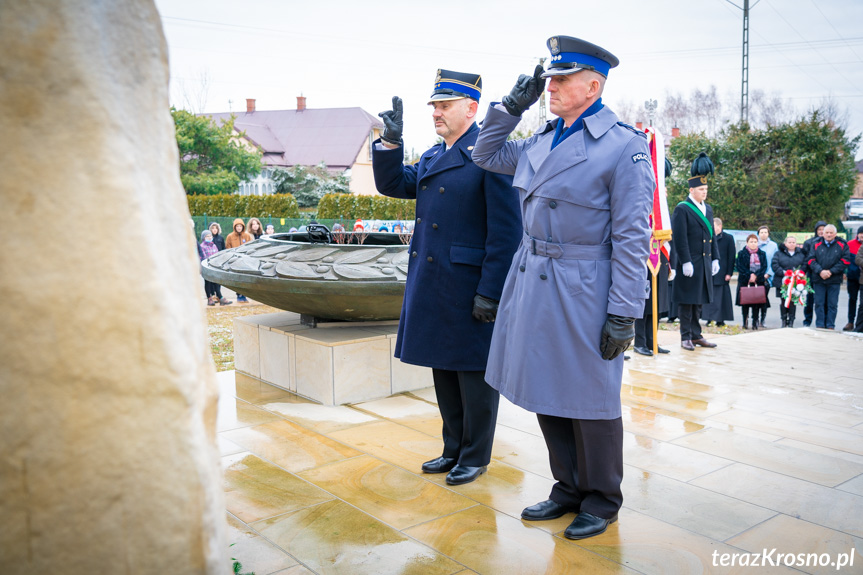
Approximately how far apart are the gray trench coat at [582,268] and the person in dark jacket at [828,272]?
825 cm

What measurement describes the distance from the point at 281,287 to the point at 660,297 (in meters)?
3.84

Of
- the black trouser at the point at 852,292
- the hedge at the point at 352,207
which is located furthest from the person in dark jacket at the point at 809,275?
the hedge at the point at 352,207

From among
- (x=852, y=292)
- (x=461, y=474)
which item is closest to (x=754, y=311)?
(x=852, y=292)

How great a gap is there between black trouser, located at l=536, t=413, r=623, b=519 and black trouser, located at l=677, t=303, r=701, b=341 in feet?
14.8

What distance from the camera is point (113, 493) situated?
43.2 inches

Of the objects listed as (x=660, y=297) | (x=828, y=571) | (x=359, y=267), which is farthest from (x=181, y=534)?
(x=660, y=297)

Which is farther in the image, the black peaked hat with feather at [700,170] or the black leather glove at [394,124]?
the black peaked hat with feather at [700,170]

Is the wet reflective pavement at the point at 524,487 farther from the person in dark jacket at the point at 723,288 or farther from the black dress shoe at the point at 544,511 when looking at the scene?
the person in dark jacket at the point at 723,288

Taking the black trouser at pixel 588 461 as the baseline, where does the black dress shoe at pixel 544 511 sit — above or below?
below

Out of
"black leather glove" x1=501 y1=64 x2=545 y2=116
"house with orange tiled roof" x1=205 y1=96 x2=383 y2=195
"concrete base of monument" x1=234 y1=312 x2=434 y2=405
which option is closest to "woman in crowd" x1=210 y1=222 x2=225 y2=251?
"concrete base of monument" x1=234 y1=312 x2=434 y2=405

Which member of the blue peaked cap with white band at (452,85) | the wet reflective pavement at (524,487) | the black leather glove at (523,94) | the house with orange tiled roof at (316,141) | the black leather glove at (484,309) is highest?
the house with orange tiled roof at (316,141)

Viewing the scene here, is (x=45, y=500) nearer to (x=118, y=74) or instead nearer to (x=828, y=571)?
(x=118, y=74)

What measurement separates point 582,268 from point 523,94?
2.62ft

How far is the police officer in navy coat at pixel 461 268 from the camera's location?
3197 mm
